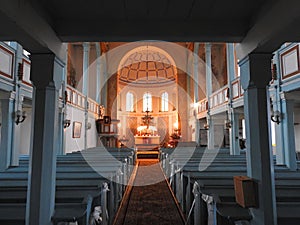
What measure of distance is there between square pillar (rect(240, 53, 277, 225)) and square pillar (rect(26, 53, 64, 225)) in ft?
6.59

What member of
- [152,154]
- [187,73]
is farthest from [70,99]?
[187,73]

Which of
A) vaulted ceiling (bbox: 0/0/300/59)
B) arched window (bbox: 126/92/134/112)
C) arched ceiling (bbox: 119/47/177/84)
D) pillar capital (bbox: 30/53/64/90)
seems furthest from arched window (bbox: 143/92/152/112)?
pillar capital (bbox: 30/53/64/90)

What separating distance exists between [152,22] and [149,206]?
358 centimetres

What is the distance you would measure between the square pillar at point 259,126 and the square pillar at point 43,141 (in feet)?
6.59

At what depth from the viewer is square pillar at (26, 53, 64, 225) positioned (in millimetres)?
2217

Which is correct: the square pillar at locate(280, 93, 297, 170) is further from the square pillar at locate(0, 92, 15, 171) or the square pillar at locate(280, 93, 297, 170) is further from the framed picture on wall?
the framed picture on wall

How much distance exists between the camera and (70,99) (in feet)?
32.6

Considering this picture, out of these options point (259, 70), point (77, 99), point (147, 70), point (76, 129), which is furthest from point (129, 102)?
point (259, 70)

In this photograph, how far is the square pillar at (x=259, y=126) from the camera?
225cm

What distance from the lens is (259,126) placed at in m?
2.35

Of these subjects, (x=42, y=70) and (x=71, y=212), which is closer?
(x=71, y=212)

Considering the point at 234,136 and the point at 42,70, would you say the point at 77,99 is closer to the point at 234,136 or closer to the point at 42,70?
the point at 234,136

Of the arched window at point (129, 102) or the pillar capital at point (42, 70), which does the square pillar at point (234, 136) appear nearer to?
the pillar capital at point (42, 70)

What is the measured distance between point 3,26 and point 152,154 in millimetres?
14197
